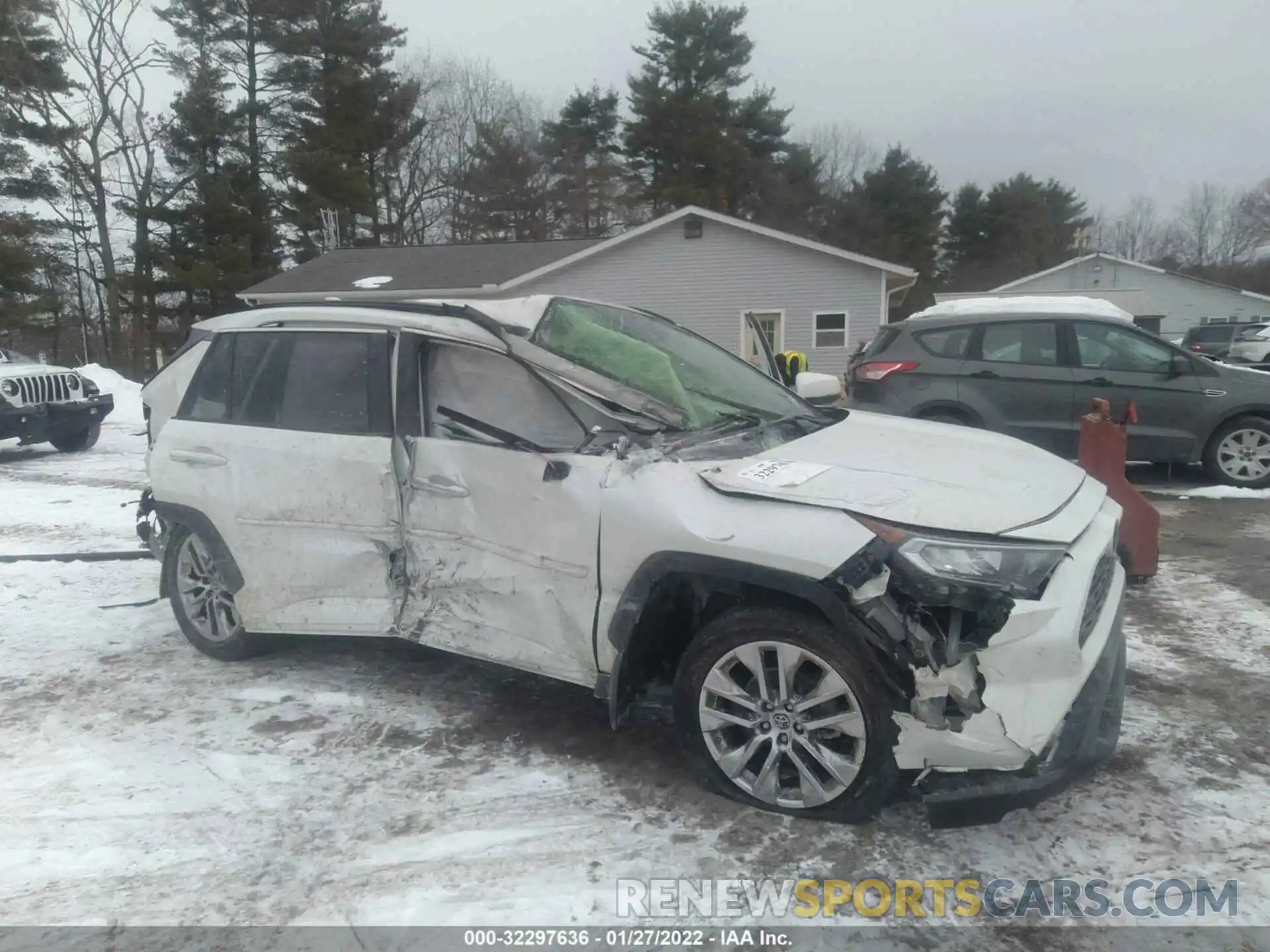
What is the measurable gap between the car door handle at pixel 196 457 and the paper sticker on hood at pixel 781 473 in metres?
2.52

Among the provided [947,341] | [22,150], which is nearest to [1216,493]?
[947,341]

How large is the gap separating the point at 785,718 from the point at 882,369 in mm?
6335

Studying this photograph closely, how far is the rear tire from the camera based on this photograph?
12469 millimetres

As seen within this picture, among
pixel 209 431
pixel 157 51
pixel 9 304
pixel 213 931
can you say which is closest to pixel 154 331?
pixel 9 304

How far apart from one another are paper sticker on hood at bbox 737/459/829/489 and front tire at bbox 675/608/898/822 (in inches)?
16.3

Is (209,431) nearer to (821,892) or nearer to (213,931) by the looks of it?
(213,931)

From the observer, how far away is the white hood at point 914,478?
2.80 meters

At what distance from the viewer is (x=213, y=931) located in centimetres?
252

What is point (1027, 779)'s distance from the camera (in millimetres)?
2604

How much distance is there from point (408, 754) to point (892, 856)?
1.80 meters

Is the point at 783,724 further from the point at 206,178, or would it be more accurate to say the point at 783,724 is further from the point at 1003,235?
the point at 1003,235

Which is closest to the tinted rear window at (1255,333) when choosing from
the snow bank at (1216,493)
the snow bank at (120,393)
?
the snow bank at (1216,493)

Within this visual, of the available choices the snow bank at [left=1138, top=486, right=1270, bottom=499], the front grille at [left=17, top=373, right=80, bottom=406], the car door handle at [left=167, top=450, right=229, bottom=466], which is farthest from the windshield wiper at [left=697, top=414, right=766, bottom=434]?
the front grille at [left=17, top=373, right=80, bottom=406]

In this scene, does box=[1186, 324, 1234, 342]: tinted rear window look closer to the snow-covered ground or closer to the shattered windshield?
the snow-covered ground
